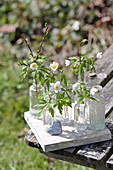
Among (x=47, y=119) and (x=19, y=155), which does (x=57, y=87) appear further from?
(x=19, y=155)

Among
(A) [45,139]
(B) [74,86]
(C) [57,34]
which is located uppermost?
(C) [57,34]

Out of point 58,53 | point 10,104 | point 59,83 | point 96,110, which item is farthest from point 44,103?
point 58,53

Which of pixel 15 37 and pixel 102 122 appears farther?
pixel 15 37

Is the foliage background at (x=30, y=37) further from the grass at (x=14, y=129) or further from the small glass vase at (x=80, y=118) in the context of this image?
the small glass vase at (x=80, y=118)

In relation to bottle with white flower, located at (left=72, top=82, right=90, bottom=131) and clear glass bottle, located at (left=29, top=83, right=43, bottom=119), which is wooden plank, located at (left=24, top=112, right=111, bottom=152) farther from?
clear glass bottle, located at (left=29, top=83, right=43, bottom=119)

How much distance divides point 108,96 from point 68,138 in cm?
50

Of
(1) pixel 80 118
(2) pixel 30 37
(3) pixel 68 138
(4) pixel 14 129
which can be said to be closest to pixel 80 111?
(1) pixel 80 118

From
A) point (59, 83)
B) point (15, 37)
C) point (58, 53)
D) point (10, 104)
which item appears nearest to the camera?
point (59, 83)

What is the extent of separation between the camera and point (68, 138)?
155cm

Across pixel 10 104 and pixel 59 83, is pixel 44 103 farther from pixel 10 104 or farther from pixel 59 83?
pixel 10 104

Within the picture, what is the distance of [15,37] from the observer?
4676mm

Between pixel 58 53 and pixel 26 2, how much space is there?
3.52 ft

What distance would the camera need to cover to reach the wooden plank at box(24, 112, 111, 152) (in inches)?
59.8

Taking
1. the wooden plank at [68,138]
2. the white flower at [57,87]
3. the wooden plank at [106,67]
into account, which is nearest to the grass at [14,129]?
the wooden plank at [106,67]
